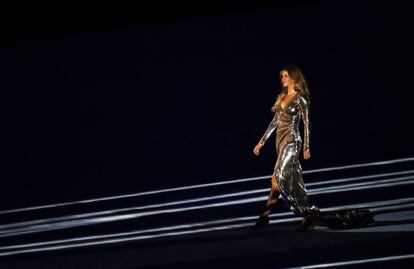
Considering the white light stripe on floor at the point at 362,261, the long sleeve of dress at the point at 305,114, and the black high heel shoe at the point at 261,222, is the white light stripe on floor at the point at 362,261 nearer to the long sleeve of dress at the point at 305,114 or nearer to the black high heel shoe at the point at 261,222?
the long sleeve of dress at the point at 305,114

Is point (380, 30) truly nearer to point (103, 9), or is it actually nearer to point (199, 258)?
point (103, 9)

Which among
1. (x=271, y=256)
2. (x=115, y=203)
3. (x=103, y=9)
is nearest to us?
(x=271, y=256)

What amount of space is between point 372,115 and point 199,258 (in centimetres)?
483

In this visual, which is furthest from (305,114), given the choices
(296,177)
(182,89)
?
(182,89)

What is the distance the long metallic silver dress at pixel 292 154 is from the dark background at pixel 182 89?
268 centimetres

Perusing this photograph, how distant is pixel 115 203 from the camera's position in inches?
352

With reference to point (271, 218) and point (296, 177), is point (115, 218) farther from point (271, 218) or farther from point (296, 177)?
point (296, 177)

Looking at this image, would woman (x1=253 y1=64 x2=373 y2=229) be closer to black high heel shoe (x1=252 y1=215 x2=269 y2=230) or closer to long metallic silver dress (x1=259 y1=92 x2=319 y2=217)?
long metallic silver dress (x1=259 y1=92 x2=319 y2=217)

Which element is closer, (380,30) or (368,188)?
(368,188)

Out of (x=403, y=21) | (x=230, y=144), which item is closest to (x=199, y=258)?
(x=230, y=144)

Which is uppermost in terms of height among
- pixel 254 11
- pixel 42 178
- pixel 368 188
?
pixel 254 11

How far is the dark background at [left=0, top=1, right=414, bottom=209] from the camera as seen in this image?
938 cm

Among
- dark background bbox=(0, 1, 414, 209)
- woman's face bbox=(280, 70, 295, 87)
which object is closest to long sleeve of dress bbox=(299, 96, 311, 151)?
woman's face bbox=(280, 70, 295, 87)

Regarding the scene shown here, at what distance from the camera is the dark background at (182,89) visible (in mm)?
9375
